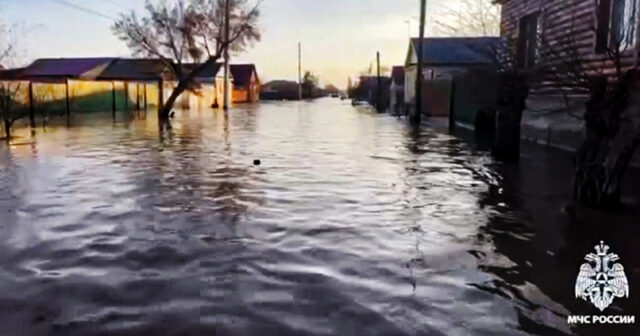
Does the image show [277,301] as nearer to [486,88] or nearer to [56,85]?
[486,88]

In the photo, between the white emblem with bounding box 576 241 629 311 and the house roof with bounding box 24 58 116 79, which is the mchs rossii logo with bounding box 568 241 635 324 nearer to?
the white emblem with bounding box 576 241 629 311

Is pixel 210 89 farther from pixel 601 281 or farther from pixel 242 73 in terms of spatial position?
pixel 601 281

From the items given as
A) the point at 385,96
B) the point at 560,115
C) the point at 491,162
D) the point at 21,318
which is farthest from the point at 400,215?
the point at 385,96

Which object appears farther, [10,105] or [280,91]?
[280,91]

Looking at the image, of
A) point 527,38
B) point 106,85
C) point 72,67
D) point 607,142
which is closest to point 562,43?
point 607,142

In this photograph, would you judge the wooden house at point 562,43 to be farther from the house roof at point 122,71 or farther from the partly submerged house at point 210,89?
the house roof at point 122,71

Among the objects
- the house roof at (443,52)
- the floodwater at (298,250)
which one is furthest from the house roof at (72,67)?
the floodwater at (298,250)

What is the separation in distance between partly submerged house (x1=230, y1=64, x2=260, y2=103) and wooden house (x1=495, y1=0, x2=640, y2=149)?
158ft

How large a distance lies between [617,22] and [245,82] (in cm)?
5859

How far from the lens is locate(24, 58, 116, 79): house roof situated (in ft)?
158

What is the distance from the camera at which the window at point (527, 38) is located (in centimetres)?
1439

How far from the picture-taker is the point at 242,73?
225 feet

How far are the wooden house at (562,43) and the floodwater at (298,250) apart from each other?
1739 millimetres

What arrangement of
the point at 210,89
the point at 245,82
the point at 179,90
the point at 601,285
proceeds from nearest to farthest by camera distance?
the point at 601,285
the point at 179,90
the point at 210,89
the point at 245,82
